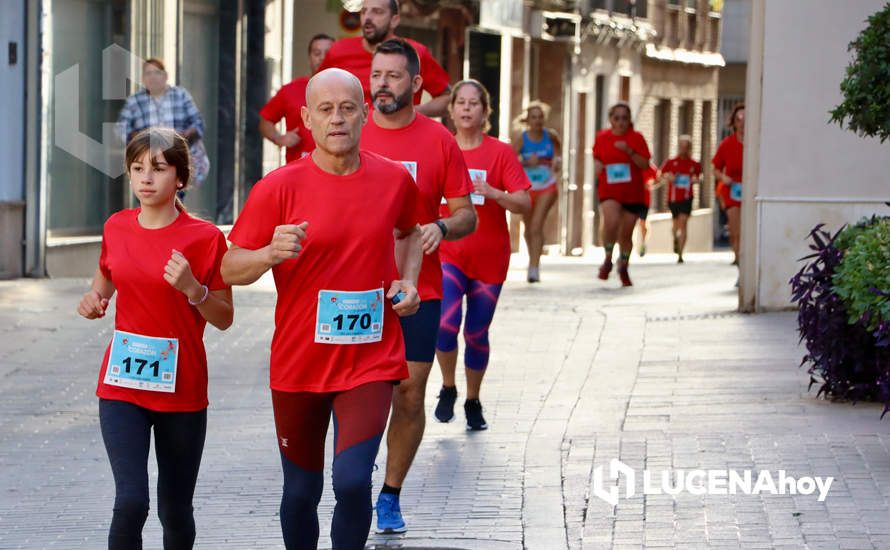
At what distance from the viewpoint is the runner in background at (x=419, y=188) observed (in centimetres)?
725

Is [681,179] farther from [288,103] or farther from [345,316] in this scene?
[345,316]

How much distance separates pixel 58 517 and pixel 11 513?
0.21 meters

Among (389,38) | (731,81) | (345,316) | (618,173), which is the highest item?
(389,38)

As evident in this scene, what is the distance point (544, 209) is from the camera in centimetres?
2020

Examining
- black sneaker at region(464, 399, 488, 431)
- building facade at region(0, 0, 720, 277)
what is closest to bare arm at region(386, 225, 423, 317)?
black sneaker at region(464, 399, 488, 431)

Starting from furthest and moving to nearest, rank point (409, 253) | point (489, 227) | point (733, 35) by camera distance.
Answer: point (733, 35) < point (489, 227) < point (409, 253)

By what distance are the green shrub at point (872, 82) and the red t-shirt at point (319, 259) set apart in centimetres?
400

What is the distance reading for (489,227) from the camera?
974cm

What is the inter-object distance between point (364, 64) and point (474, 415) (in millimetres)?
1847

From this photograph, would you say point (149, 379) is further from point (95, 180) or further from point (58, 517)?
point (95, 180)

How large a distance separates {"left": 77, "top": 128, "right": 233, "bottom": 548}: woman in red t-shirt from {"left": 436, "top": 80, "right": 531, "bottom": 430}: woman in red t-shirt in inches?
141

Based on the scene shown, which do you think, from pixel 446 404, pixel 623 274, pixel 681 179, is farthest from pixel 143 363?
pixel 681 179

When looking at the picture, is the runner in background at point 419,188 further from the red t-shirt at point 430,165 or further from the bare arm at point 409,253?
the bare arm at point 409,253

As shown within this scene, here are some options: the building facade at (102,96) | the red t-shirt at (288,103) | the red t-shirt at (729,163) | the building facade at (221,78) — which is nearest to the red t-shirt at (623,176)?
the red t-shirt at (729,163)
